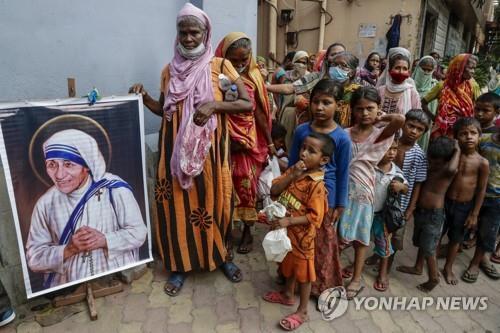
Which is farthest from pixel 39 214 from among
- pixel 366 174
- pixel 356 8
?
pixel 356 8

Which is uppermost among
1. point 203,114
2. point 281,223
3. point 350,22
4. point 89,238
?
point 350,22

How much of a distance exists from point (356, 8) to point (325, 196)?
8790 mm

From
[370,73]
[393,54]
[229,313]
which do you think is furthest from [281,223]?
[370,73]

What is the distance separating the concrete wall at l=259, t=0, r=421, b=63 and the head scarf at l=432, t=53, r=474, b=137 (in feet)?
19.7

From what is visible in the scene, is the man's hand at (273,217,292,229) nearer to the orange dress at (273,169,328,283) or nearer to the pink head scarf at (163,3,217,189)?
the orange dress at (273,169,328,283)

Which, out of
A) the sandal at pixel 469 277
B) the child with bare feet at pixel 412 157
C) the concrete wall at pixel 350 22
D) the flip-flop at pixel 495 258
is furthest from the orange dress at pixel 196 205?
the concrete wall at pixel 350 22

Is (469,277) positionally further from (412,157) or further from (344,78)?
(344,78)

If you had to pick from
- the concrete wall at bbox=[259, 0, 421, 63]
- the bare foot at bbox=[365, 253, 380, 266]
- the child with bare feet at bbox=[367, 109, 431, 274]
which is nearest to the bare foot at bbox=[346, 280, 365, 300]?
the bare foot at bbox=[365, 253, 380, 266]

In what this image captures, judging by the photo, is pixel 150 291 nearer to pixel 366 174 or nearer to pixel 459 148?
pixel 366 174

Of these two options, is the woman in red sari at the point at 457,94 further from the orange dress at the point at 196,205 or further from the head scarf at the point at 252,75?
the orange dress at the point at 196,205

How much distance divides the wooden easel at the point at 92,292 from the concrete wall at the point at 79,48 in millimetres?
314

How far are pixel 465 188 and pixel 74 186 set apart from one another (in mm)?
2809

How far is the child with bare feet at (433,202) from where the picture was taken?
8.35 feet

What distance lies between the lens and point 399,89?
3.24m
